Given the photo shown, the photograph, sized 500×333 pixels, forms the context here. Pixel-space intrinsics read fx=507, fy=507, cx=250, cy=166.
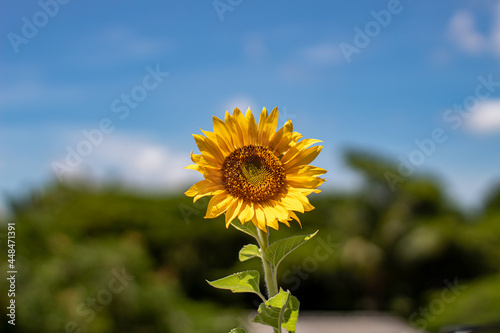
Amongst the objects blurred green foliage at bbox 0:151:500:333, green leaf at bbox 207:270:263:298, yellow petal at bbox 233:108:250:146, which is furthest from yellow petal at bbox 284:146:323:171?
blurred green foliage at bbox 0:151:500:333

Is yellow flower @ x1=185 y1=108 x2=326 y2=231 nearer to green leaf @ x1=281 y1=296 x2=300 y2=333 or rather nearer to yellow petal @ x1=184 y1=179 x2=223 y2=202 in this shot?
yellow petal @ x1=184 y1=179 x2=223 y2=202

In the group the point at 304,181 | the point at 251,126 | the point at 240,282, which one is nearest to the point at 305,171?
the point at 304,181

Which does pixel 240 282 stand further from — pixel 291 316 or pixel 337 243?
pixel 337 243

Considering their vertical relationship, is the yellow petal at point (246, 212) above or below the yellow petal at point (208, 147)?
below

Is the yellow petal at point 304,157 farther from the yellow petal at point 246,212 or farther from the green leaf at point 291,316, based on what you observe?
the green leaf at point 291,316

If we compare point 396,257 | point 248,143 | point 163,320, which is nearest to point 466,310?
point 396,257

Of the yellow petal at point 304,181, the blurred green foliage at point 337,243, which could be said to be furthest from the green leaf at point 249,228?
the blurred green foliage at point 337,243

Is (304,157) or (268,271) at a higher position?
(304,157)
